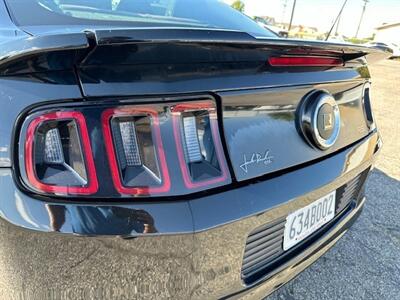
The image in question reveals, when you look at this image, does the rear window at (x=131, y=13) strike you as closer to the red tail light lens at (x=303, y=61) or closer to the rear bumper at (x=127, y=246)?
the red tail light lens at (x=303, y=61)

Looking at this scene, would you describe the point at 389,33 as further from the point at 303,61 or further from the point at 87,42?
the point at 87,42

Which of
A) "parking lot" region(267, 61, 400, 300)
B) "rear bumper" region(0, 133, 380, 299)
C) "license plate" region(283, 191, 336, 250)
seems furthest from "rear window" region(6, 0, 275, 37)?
"parking lot" region(267, 61, 400, 300)

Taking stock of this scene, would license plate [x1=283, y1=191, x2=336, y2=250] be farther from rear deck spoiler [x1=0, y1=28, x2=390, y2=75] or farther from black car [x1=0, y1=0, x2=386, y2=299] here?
rear deck spoiler [x1=0, y1=28, x2=390, y2=75]

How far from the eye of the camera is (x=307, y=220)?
1.52 meters

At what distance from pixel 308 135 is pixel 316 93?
0.17 metres

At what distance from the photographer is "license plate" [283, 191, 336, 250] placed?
1.44m

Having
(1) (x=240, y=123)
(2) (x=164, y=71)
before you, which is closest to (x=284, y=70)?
(1) (x=240, y=123)

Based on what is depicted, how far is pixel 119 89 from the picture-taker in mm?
1035

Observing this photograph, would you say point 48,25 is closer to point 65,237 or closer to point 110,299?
point 65,237

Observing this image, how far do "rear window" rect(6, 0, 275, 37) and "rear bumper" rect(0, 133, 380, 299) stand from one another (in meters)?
0.76

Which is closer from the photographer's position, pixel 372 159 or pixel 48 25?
pixel 48 25

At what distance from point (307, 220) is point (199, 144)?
2.11 ft
